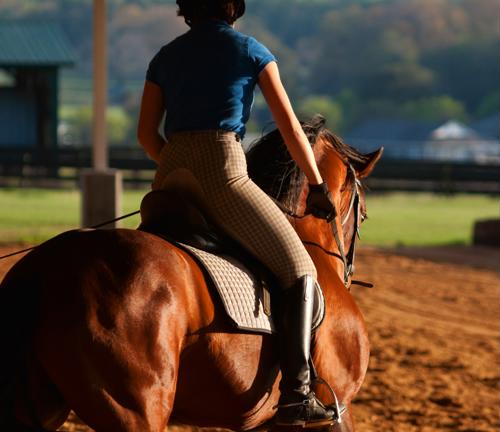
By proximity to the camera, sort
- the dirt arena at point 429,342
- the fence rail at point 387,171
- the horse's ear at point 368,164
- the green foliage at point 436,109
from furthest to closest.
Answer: the green foliage at point 436,109
the fence rail at point 387,171
the dirt arena at point 429,342
the horse's ear at point 368,164

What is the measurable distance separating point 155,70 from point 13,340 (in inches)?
48.9

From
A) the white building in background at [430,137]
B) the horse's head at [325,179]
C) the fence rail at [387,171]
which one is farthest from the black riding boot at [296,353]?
the white building in background at [430,137]

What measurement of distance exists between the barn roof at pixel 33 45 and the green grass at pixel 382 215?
905cm

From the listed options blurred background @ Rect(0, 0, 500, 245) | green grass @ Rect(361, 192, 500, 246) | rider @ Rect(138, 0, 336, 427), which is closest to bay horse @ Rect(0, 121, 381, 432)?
rider @ Rect(138, 0, 336, 427)

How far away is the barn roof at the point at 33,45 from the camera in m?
33.4

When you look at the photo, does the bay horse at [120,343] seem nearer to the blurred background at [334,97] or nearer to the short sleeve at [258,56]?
the short sleeve at [258,56]

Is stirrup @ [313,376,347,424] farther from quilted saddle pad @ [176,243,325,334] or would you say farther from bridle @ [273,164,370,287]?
bridle @ [273,164,370,287]

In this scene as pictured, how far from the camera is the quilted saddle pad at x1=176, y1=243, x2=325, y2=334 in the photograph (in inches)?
135

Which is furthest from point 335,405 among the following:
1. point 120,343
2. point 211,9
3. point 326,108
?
point 326,108

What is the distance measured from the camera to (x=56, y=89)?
33.1 metres

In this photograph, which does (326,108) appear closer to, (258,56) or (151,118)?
(151,118)

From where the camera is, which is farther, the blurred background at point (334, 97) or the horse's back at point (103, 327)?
the blurred background at point (334, 97)

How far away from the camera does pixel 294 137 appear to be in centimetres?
374

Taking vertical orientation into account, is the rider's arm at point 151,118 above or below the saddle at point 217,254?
above
